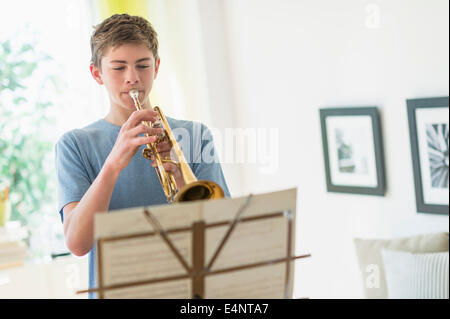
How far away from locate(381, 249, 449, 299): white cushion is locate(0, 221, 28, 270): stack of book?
6.09 ft

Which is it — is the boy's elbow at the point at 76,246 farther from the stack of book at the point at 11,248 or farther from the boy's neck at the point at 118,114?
the stack of book at the point at 11,248

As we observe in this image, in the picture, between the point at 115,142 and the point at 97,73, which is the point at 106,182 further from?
the point at 97,73

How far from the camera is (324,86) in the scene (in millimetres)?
3006

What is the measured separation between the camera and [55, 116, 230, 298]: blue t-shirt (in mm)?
1396

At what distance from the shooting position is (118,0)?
3285 millimetres

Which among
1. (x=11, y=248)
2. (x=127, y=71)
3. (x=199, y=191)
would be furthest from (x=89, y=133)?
(x=11, y=248)

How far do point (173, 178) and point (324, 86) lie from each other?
6.08ft

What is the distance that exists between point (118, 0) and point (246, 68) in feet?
2.74

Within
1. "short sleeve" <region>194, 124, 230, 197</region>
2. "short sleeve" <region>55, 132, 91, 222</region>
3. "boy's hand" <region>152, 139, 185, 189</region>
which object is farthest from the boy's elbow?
"short sleeve" <region>194, 124, 230, 197</region>

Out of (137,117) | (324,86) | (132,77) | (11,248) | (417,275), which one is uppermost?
(324,86)

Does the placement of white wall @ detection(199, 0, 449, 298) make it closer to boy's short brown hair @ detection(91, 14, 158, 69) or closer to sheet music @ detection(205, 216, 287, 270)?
boy's short brown hair @ detection(91, 14, 158, 69)

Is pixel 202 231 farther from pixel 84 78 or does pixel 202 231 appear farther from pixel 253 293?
pixel 84 78
